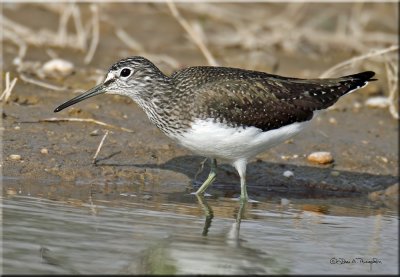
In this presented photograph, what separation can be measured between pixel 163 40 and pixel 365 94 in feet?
11.8

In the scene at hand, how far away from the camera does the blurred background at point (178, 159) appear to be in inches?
243

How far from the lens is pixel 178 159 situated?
948 centimetres

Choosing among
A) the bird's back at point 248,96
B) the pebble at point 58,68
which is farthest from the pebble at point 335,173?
the pebble at point 58,68

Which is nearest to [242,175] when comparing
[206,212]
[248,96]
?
[248,96]

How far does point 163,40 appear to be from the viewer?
14.2 m

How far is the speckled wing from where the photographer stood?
8117mm

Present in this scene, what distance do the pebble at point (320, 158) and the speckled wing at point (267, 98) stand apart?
104cm

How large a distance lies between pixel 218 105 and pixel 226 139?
34 cm

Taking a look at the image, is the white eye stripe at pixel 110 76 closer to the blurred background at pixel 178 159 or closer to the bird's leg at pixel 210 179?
the blurred background at pixel 178 159

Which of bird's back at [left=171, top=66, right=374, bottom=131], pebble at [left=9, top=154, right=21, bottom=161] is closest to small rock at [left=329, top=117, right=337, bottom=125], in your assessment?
bird's back at [left=171, top=66, right=374, bottom=131]

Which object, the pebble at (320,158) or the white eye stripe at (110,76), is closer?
the white eye stripe at (110,76)

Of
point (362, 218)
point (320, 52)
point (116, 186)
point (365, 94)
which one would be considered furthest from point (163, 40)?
point (362, 218)

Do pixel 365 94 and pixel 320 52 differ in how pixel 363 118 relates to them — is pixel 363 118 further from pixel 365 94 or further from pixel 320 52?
pixel 320 52

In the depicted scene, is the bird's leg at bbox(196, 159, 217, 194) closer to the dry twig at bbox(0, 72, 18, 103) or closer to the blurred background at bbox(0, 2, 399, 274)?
the blurred background at bbox(0, 2, 399, 274)
